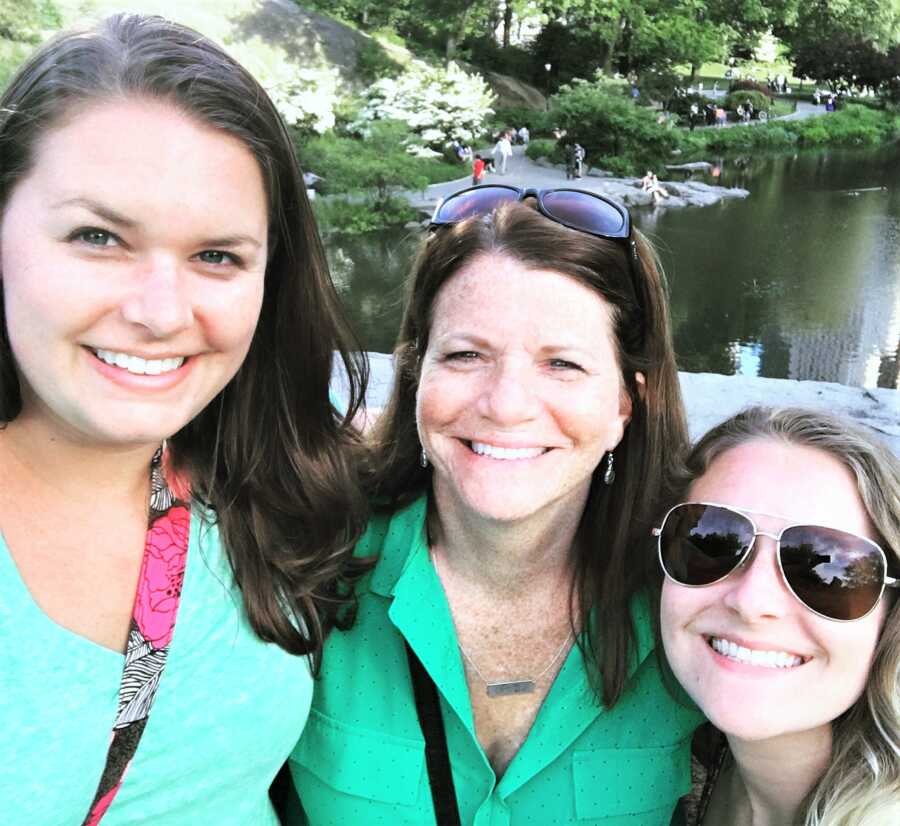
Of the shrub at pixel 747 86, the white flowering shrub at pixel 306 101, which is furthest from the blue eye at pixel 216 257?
the shrub at pixel 747 86

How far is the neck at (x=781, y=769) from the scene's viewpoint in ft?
5.10

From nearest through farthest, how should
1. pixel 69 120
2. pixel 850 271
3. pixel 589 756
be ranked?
pixel 69 120 < pixel 589 756 < pixel 850 271

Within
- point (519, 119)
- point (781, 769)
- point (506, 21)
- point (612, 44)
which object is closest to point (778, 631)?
point (781, 769)

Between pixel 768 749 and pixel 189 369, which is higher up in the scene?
pixel 189 369

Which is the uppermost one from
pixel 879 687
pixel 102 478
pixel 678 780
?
pixel 102 478

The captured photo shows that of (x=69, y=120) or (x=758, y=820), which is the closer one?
(x=69, y=120)

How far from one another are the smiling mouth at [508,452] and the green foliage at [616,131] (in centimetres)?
2008

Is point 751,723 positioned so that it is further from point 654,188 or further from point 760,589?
point 654,188

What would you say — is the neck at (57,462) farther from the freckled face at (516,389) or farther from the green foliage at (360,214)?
the green foliage at (360,214)

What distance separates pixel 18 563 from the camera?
4.50 feet

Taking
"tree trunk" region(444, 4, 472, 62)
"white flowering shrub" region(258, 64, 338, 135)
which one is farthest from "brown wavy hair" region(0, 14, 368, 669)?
"tree trunk" region(444, 4, 472, 62)

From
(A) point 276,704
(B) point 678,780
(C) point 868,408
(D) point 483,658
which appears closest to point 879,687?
(B) point 678,780

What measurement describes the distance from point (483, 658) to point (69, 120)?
130 cm

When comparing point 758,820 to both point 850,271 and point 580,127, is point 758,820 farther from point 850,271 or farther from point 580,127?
point 580,127
